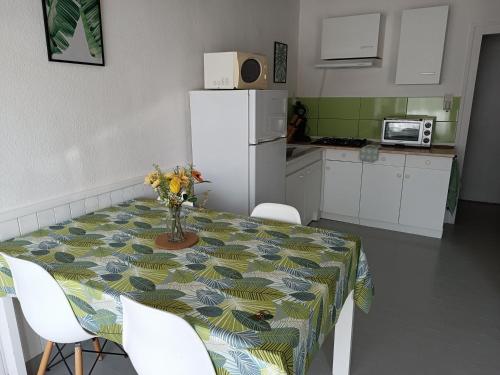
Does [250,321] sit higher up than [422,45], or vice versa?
[422,45]

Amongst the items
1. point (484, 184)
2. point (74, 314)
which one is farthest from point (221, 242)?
point (484, 184)

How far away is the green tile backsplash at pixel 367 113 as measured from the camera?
3861 millimetres

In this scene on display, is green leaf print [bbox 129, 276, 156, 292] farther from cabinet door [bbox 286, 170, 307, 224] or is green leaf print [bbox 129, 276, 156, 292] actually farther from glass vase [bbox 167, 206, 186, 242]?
cabinet door [bbox 286, 170, 307, 224]

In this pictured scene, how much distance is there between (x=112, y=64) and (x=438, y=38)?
9.92 feet

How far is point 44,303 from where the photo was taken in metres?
1.32

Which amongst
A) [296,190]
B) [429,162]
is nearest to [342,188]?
[296,190]

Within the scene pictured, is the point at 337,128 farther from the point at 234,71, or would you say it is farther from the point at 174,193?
the point at 174,193

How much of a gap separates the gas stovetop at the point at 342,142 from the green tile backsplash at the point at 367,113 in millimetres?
140

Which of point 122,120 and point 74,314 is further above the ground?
point 122,120

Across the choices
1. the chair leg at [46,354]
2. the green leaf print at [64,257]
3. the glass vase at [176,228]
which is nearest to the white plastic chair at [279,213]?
the glass vase at [176,228]

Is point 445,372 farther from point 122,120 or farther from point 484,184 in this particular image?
point 484,184

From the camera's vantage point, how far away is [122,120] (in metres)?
2.25

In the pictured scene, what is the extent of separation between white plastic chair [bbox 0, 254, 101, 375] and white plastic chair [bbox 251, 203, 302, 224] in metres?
1.01

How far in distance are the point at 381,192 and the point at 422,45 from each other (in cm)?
149
